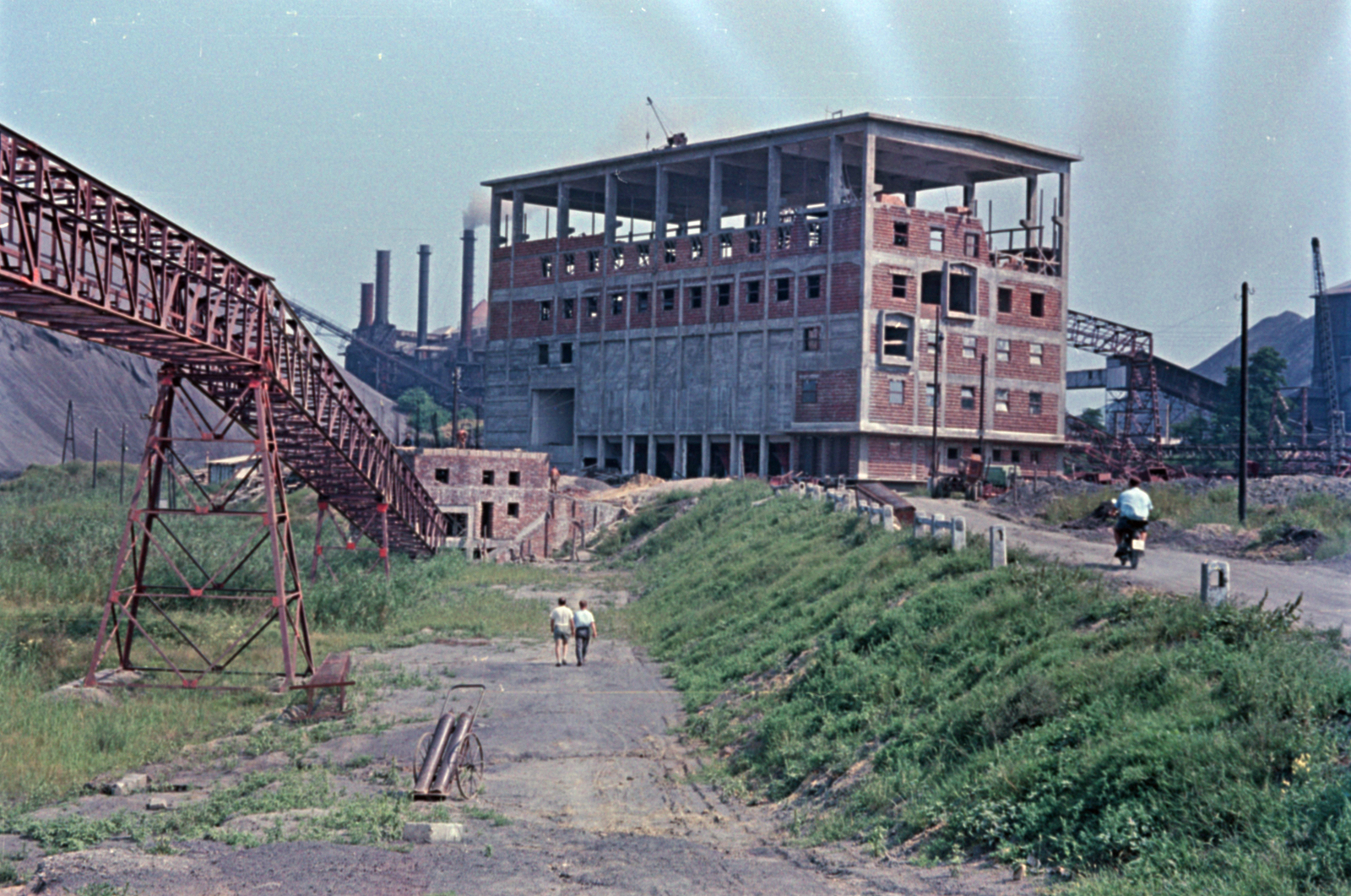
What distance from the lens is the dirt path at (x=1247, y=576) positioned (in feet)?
55.0

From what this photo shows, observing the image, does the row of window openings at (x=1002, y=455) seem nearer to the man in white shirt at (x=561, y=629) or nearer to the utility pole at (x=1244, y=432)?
the utility pole at (x=1244, y=432)

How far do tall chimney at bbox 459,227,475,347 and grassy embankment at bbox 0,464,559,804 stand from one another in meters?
55.5

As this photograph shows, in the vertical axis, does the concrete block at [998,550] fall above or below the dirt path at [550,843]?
above

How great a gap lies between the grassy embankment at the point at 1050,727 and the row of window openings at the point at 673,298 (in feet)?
125

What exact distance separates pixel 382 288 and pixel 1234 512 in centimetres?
9203

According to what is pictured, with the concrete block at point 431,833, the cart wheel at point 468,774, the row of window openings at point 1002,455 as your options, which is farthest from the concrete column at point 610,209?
A: the concrete block at point 431,833

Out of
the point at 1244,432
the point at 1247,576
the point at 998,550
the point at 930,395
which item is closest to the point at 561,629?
the point at 998,550

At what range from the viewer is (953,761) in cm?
1311

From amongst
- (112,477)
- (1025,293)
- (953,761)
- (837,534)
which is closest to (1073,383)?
(1025,293)

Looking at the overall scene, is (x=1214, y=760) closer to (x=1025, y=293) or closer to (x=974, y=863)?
(x=974, y=863)

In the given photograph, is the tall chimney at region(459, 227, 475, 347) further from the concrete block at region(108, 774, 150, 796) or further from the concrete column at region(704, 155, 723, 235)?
the concrete block at region(108, 774, 150, 796)

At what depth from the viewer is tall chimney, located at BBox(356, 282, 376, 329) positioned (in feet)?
377

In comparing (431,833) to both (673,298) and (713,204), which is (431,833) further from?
(673,298)

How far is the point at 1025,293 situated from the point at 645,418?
21.3m
